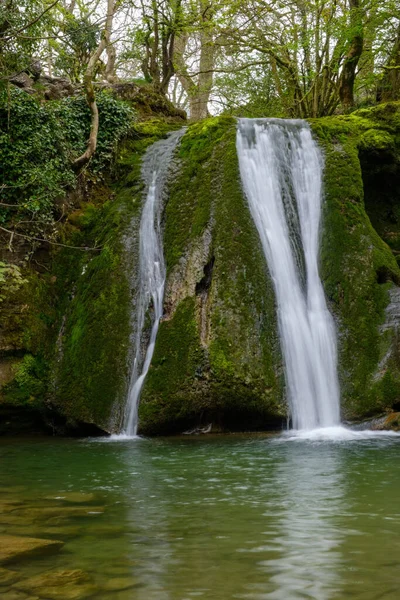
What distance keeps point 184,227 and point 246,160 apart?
1.82 meters

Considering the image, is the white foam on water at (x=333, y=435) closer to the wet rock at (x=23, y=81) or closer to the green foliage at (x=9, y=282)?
the green foliage at (x=9, y=282)

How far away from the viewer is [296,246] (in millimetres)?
10156

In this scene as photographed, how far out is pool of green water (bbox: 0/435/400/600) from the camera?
8.57 feet

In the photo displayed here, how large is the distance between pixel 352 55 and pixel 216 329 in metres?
10.5

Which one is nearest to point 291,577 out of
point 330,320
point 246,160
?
point 330,320

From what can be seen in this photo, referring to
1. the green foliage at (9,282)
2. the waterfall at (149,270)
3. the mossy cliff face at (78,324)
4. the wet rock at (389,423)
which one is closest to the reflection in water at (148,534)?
the waterfall at (149,270)

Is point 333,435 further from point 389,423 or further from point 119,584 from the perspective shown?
point 119,584

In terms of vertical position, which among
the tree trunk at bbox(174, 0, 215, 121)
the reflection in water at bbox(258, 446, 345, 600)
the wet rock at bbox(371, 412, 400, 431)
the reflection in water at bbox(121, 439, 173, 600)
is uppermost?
the tree trunk at bbox(174, 0, 215, 121)

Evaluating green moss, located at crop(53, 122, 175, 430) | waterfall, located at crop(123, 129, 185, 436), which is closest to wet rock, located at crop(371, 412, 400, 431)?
waterfall, located at crop(123, 129, 185, 436)

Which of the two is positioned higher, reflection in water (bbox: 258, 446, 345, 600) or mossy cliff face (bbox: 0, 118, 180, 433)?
mossy cliff face (bbox: 0, 118, 180, 433)

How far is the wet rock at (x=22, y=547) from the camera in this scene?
9.57 ft

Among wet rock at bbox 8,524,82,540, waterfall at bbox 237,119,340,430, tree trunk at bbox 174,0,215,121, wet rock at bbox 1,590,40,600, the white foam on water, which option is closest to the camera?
wet rock at bbox 1,590,40,600

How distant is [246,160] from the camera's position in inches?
426

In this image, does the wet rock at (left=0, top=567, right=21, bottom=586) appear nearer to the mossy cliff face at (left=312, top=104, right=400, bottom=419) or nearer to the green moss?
the green moss
